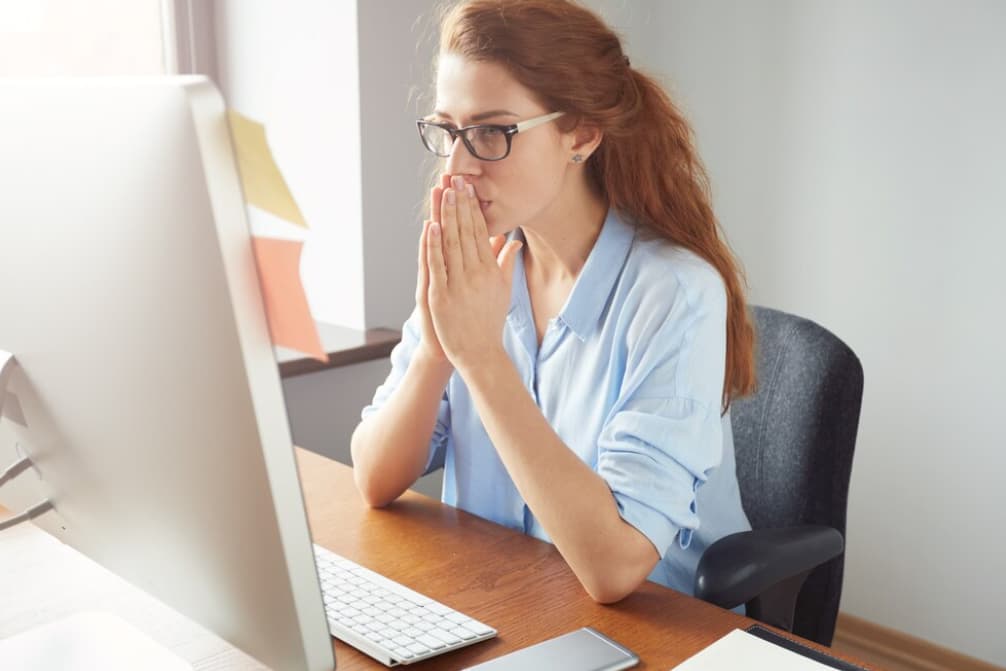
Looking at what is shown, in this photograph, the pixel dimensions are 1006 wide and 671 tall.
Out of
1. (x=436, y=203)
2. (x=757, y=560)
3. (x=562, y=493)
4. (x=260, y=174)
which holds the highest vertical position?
(x=260, y=174)

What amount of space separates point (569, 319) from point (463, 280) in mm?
200

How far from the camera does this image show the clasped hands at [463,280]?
1038mm

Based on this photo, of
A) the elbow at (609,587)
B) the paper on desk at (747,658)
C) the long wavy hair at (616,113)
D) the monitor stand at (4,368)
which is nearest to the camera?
the monitor stand at (4,368)

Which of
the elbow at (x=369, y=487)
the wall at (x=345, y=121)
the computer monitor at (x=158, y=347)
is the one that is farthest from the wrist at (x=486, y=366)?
the wall at (x=345, y=121)

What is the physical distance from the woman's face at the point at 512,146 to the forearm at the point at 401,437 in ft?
0.65

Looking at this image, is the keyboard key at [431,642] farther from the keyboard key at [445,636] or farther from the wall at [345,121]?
the wall at [345,121]

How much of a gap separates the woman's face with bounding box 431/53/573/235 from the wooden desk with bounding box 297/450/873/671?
1.11 ft

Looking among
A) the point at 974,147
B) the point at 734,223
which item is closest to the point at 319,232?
the point at 734,223

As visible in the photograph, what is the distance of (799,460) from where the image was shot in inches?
49.0

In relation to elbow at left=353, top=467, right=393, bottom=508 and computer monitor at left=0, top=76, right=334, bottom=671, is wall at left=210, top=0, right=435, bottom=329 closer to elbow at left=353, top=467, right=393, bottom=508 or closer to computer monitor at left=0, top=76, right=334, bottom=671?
elbow at left=353, top=467, right=393, bottom=508

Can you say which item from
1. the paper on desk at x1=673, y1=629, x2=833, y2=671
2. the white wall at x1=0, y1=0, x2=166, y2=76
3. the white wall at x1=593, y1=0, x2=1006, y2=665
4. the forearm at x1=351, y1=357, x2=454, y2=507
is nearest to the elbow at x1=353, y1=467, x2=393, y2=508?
the forearm at x1=351, y1=357, x2=454, y2=507

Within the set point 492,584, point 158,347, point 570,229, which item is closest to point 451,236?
point 570,229

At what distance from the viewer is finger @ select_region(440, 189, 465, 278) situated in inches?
41.6

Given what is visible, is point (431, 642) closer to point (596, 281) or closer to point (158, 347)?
point (158, 347)
